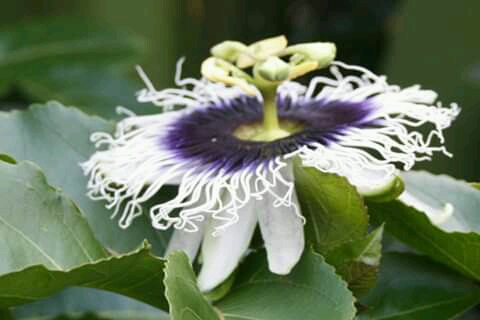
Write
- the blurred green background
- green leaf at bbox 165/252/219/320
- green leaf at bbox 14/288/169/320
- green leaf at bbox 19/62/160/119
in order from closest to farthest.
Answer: green leaf at bbox 165/252/219/320 < green leaf at bbox 14/288/169/320 < green leaf at bbox 19/62/160/119 < the blurred green background

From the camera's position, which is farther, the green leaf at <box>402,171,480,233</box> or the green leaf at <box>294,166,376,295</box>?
the green leaf at <box>402,171,480,233</box>

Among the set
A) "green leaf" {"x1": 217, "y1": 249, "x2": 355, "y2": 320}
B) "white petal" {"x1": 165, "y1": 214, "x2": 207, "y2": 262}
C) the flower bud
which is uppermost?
the flower bud

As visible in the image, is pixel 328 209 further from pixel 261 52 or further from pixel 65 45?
pixel 65 45

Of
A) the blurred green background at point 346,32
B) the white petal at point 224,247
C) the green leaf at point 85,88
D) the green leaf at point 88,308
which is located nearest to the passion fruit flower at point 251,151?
the white petal at point 224,247

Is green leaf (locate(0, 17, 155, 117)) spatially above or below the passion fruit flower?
below

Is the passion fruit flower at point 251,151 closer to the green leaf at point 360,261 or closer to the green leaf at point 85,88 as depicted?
the green leaf at point 360,261

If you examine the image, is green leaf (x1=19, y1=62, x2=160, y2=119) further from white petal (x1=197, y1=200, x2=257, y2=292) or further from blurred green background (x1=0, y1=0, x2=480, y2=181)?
white petal (x1=197, y1=200, x2=257, y2=292)

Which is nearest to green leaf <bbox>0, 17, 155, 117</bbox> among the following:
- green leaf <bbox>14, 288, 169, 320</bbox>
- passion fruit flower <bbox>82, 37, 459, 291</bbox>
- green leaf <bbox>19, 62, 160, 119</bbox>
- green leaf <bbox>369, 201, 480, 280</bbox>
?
green leaf <bbox>19, 62, 160, 119</bbox>

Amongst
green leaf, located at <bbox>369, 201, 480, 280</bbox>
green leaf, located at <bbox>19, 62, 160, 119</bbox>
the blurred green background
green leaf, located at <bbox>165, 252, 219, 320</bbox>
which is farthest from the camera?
Result: the blurred green background
